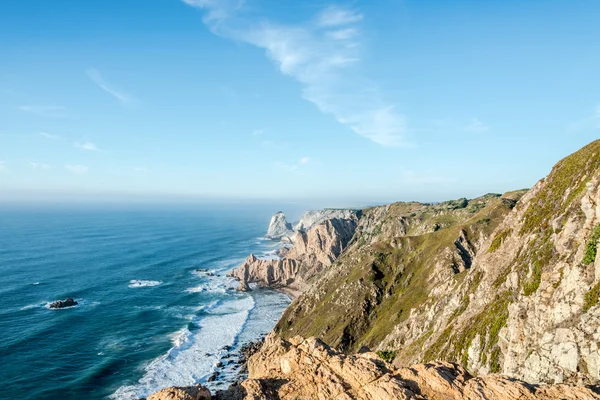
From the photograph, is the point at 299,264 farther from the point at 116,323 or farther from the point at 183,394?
the point at 183,394

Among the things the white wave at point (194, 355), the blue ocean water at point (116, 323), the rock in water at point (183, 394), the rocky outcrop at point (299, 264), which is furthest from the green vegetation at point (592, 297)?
the rocky outcrop at point (299, 264)

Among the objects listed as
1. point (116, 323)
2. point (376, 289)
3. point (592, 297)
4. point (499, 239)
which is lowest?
point (116, 323)

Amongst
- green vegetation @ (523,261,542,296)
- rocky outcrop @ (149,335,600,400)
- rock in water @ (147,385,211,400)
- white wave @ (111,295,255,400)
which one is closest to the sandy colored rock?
rocky outcrop @ (149,335,600,400)

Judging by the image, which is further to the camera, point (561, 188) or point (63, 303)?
point (63, 303)

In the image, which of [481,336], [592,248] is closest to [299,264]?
[481,336]

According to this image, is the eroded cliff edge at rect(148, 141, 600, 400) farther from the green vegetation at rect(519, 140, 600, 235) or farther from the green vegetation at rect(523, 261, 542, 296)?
the green vegetation at rect(519, 140, 600, 235)

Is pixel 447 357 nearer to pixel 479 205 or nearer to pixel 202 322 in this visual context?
pixel 202 322

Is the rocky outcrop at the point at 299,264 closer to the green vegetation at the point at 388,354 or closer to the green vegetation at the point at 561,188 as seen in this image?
the green vegetation at the point at 388,354
